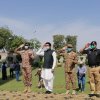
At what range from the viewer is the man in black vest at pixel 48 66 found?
50.1 feet

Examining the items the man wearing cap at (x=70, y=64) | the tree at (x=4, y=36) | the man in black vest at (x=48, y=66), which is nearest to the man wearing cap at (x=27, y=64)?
the man in black vest at (x=48, y=66)

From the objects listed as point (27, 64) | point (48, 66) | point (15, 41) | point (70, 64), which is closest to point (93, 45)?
point (70, 64)

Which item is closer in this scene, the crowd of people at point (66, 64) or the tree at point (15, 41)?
the crowd of people at point (66, 64)

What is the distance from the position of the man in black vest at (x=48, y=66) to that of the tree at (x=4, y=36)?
83358mm

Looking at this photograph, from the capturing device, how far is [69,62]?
15523 mm

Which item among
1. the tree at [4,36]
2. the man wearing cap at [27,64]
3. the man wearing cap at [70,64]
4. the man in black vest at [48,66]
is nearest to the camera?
the man in black vest at [48,66]

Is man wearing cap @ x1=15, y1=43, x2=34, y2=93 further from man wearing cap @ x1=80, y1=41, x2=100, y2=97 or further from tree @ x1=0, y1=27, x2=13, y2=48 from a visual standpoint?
tree @ x1=0, y1=27, x2=13, y2=48

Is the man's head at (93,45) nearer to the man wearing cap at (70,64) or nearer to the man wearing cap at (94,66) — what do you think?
the man wearing cap at (94,66)

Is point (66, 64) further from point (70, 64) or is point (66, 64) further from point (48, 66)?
point (48, 66)

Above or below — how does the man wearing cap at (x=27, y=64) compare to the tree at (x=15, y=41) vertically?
below

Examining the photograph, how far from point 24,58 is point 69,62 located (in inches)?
76.2

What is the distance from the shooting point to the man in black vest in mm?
15258

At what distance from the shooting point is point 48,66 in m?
15.4

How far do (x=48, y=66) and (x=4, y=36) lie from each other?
3492 inches
